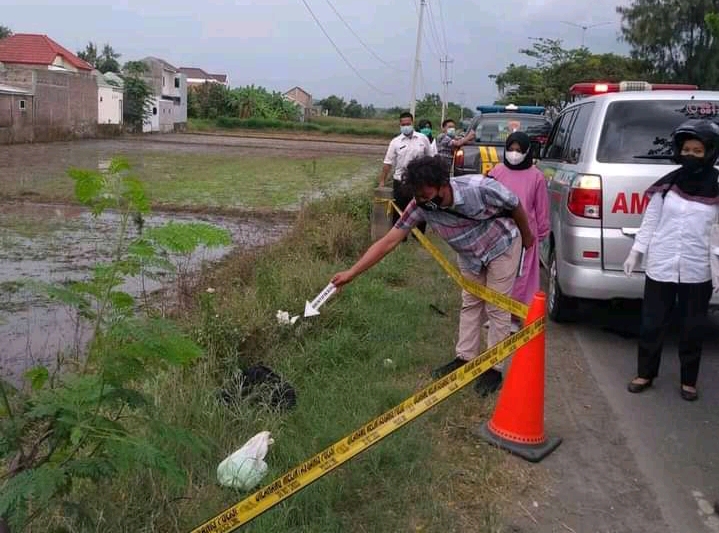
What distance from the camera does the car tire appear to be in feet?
20.8

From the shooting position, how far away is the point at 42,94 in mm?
40469

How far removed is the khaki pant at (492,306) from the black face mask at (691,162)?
3.69 feet

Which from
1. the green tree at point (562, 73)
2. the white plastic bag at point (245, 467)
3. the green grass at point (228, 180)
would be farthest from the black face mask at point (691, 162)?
the green tree at point (562, 73)

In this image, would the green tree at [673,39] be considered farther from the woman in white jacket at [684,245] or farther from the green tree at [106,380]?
the green tree at [106,380]

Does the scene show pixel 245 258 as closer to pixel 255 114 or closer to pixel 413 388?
pixel 413 388

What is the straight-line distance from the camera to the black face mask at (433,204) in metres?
4.11

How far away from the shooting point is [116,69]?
92.4 metres

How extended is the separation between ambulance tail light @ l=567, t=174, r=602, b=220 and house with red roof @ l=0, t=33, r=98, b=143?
109ft

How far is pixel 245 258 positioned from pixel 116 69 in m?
91.8

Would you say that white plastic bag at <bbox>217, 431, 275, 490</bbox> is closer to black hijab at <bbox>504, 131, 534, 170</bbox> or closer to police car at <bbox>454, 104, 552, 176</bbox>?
black hijab at <bbox>504, 131, 534, 170</bbox>

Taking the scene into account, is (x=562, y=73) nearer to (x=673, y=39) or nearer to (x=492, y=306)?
(x=673, y=39)

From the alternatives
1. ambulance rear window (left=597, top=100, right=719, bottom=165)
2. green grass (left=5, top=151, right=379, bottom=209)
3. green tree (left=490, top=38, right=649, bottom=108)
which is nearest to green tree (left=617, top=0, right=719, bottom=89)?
green tree (left=490, top=38, right=649, bottom=108)

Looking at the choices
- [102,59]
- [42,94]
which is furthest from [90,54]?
[42,94]

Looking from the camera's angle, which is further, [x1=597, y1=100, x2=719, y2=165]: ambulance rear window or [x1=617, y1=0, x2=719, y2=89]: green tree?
[x1=617, y1=0, x2=719, y2=89]: green tree
